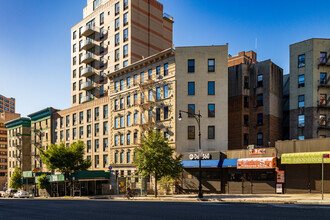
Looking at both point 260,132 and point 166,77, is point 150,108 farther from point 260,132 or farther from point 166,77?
point 260,132

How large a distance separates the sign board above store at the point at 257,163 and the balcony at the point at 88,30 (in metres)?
46.7

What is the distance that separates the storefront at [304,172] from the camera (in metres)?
27.6

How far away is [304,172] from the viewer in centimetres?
2922

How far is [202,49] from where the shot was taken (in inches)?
1673

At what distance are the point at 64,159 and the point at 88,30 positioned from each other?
3173 centimetres

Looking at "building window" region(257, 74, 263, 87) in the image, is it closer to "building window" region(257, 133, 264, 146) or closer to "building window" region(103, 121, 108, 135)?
"building window" region(257, 133, 264, 146)

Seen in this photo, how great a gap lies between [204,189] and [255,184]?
711 cm

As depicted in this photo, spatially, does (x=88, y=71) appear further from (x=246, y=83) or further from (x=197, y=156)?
(x=197, y=156)

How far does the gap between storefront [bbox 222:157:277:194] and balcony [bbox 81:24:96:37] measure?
1779 inches

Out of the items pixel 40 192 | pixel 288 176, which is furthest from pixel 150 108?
pixel 40 192

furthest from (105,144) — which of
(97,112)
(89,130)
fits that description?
(97,112)

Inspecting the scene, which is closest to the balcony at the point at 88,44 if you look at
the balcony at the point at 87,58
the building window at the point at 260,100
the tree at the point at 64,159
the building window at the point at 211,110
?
the balcony at the point at 87,58

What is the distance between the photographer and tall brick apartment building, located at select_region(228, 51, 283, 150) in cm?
4616

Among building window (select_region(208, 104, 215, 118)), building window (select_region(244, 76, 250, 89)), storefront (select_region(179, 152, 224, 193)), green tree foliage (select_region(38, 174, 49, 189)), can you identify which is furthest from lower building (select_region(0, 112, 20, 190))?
building window (select_region(244, 76, 250, 89))
